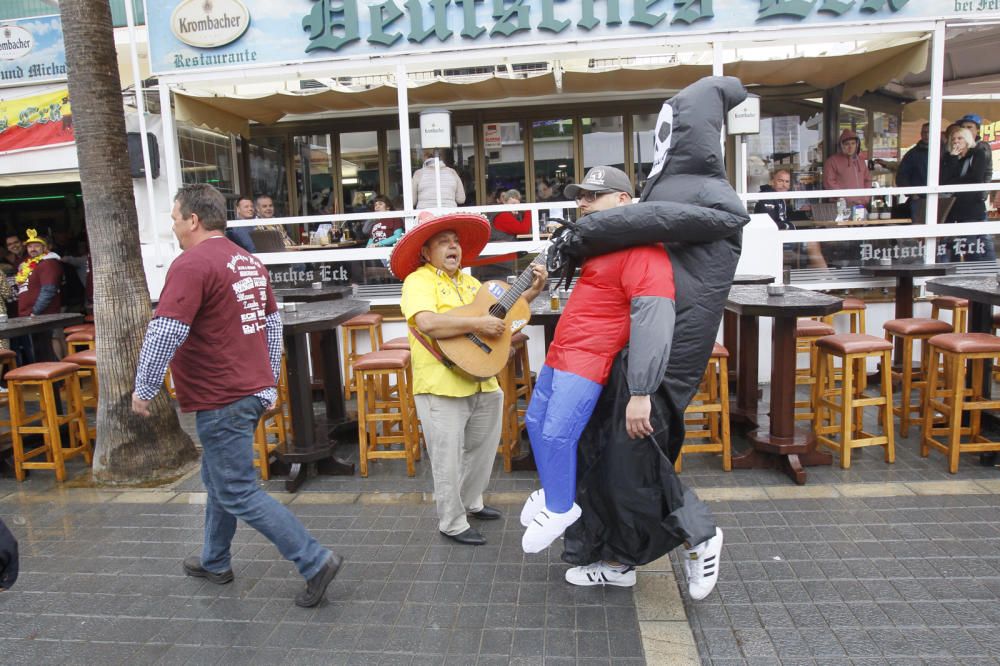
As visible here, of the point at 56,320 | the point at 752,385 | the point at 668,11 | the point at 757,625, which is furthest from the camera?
the point at 668,11

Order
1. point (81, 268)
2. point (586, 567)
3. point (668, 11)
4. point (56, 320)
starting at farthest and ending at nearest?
point (81, 268)
point (668, 11)
point (56, 320)
point (586, 567)

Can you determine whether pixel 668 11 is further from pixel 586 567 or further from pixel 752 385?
pixel 586 567

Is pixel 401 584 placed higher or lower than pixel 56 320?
lower

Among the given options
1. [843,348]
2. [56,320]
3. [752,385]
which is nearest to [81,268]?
[56,320]

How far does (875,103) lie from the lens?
10961 mm

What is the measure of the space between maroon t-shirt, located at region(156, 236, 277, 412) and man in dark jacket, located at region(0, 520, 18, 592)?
105cm

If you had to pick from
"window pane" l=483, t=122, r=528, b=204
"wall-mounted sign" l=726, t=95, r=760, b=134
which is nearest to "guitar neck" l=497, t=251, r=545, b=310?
"wall-mounted sign" l=726, t=95, r=760, b=134

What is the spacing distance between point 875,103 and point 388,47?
764cm

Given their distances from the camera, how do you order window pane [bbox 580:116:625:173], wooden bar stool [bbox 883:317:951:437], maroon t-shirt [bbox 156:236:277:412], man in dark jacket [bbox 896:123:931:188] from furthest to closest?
window pane [bbox 580:116:625:173], man in dark jacket [bbox 896:123:931:188], wooden bar stool [bbox 883:317:951:437], maroon t-shirt [bbox 156:236:277:412]

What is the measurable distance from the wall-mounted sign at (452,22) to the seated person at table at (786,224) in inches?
65.5

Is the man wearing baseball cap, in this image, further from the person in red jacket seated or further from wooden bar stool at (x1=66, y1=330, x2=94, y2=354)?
wooden bar stool at (x1=66, y1=330, x2=94, y2=354)

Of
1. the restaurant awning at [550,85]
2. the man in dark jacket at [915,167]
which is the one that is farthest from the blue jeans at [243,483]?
the man in dark jacket at [915,167]

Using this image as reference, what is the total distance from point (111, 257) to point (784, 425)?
15.6 feet

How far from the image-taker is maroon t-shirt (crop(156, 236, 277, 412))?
3037 mm
